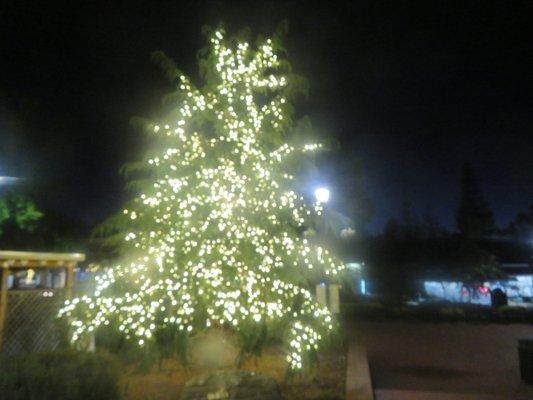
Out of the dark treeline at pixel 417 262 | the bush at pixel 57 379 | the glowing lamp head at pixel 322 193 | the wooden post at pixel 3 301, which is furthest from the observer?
the dark treeline at pixel 417 262

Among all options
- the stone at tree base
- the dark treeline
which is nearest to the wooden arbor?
the stone at tree base

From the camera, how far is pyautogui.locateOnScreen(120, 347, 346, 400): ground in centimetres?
865

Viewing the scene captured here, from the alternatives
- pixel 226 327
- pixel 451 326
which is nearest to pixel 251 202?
pixel 226 327

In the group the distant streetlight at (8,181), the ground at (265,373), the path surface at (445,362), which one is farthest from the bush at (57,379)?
the distant streetlight at (8,181)

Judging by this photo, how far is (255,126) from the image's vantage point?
1015cm

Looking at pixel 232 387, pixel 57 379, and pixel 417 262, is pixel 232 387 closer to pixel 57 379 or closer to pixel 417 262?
pixel 57 379

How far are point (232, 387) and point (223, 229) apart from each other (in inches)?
108

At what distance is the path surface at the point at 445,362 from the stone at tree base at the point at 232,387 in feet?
7.96

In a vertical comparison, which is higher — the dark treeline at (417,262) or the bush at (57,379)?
the dark treeline at (417,262)

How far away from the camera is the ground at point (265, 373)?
865 cm

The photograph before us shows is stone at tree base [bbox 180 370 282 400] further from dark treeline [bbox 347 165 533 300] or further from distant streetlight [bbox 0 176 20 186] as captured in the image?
dark treeline [bbox 347 165 533 300]

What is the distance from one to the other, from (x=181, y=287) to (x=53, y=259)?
290 cm

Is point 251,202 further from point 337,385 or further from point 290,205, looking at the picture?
point 337,385

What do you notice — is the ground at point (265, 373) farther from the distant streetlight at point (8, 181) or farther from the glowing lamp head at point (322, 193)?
the distant streetlight at point (8, 181)
